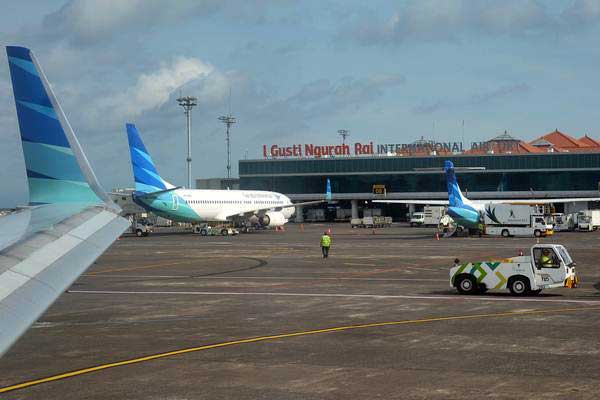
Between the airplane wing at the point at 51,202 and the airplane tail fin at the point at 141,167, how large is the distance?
68.0 metres

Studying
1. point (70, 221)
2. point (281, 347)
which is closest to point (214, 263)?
point (281, 347)

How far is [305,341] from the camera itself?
2084 cm

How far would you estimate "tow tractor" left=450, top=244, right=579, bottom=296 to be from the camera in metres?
30.7

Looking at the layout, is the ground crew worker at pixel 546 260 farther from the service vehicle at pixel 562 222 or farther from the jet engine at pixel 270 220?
the service vehicle at pixel 562 222

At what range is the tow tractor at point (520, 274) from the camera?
3072 centimetres

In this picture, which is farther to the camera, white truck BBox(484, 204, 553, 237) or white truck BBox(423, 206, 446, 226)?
white truck BBox(423, 206, 446, 226)

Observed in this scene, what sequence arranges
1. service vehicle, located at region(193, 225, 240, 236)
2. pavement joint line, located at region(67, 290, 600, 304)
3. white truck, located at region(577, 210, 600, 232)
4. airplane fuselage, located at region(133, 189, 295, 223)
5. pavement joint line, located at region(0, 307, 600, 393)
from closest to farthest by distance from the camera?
pavement joint line, located at region(0, 307, 600, 393), pavement joint line, located at region(67, 290, 600, 304), airplane fuselage, located at region(133, 189, 295, 223), service vehicle, located at region(193, 225, 240, 236), white truck, located at region(577, 210, 600, 232)

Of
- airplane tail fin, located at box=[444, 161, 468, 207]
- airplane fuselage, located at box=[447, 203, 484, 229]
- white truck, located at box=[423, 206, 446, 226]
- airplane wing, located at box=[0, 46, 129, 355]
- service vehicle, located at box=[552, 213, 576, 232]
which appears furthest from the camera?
white truck, located at box=[423, 206, 446, 226]

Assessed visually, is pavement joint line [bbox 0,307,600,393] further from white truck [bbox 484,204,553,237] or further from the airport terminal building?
the airport terminal building

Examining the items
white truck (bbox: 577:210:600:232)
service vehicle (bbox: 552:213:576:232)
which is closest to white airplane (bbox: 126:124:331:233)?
service vehicle (bbox: 552:213:576:232)

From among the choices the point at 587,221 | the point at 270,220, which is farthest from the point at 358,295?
the point at 587,221

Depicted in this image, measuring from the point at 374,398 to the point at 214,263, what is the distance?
35.3 metres

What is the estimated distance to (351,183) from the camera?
147 metres

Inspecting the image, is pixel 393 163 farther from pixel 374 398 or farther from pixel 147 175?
pixel 374 398
